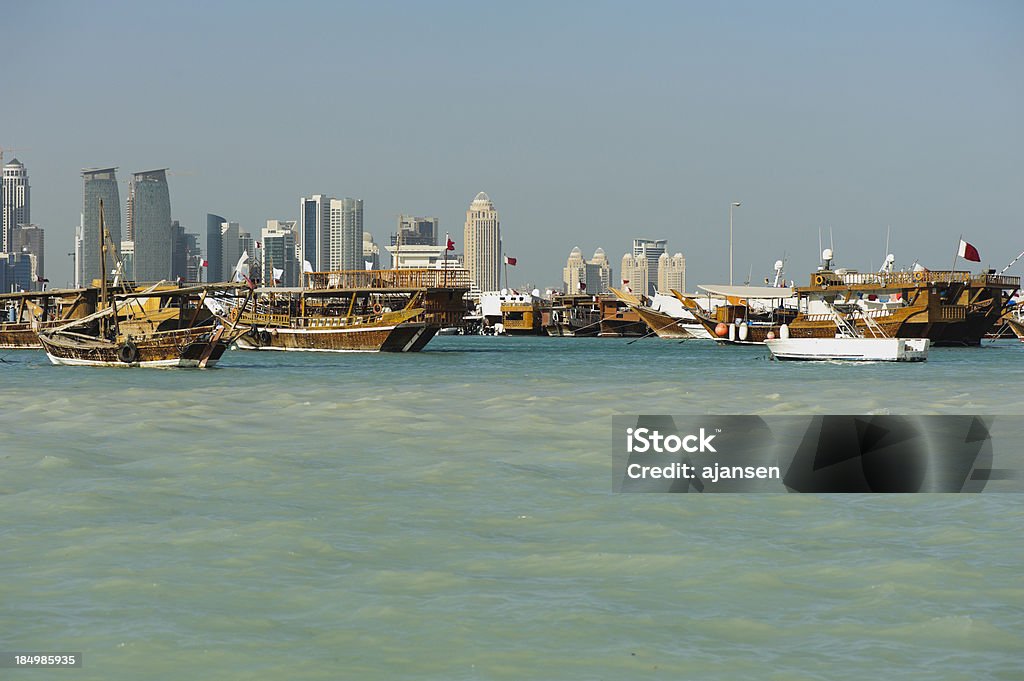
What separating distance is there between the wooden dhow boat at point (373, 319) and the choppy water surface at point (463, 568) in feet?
184

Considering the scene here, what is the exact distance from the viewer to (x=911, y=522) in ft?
42.8

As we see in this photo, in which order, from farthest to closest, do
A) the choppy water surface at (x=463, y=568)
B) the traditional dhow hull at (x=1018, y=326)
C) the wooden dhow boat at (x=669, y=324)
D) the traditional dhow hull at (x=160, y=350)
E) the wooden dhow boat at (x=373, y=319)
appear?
the wooden dhow boat at (x=669, y=324)
the traditional dhow hull at (x=1018, y=326)
the wooden dhow boat at (x=373, y=319)
the traditional dhow hull at (x=160, y=350)
the choppy water surface at (x=463, y=568)

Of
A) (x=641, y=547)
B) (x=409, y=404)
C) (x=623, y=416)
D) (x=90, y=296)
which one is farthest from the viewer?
(x=90, y=296)

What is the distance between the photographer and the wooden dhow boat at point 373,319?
7856cm

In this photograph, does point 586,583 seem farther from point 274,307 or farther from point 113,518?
point 274,307

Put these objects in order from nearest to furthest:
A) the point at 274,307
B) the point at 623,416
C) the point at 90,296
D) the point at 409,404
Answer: the point at 623,416 → the point at 409,404 → the point at 90,296 → the point at 274,307

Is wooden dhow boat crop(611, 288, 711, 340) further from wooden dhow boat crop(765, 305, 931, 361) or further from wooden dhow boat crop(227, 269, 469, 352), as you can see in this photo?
wooden dhow boat crop(765, 305, 931, 361)

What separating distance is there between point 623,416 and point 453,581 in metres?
18.2

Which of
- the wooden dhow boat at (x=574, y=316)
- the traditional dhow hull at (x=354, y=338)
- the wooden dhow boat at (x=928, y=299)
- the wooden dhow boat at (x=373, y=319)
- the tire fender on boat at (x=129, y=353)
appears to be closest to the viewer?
the tire fender on boat at (x=129, y=353)

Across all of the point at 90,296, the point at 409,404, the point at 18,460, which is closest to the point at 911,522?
the point at 18,460

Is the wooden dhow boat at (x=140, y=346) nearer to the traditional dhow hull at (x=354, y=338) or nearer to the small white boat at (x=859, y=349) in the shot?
the traditional dhow hull at (x=354, y=338)

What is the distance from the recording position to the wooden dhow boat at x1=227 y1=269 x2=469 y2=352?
78.6 metres

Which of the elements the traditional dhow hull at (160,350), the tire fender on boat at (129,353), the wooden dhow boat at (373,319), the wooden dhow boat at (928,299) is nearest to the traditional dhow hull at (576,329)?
the wooden dhow boat at (928,299)

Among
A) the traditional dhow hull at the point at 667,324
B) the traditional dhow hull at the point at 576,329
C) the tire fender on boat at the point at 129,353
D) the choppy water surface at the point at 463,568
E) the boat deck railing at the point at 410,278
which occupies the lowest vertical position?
the traditional dhow hull at the point at 576,329
